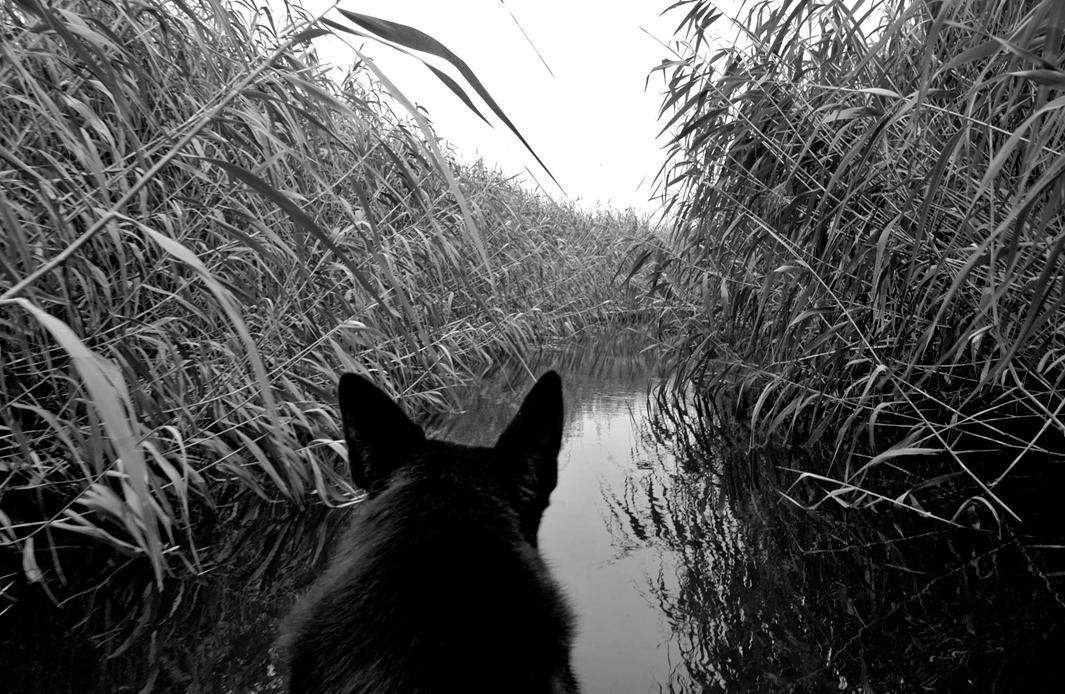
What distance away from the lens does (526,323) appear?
852cm

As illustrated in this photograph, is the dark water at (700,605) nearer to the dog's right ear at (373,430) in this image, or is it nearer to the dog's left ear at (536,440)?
the dog's left ear at (536,440)

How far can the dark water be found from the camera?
1767mm

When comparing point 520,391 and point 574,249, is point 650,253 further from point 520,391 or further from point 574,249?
point 574,249

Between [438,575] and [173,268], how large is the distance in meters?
2.39

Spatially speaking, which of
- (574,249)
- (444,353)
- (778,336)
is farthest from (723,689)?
(574,249)

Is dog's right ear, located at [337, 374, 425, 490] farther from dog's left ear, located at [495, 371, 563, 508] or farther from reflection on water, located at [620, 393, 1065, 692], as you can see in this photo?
reflection on water, located at [620, 393, 1065, 692]

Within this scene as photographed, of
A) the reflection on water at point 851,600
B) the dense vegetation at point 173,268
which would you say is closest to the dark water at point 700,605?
the reflection on water at point 851,600

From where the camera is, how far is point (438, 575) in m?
1.13

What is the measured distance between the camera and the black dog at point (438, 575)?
108cm

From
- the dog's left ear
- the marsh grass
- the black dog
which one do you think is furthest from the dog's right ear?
the marsh grass

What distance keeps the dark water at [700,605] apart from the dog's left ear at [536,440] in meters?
0.40

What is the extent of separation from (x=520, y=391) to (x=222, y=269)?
3231 mm

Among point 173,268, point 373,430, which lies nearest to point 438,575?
point 373,430

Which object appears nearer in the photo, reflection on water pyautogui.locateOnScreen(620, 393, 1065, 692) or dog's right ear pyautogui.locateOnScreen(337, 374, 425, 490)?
dog's right ear pyautogui.locateOnScreen(337, 374, 425, 490)
